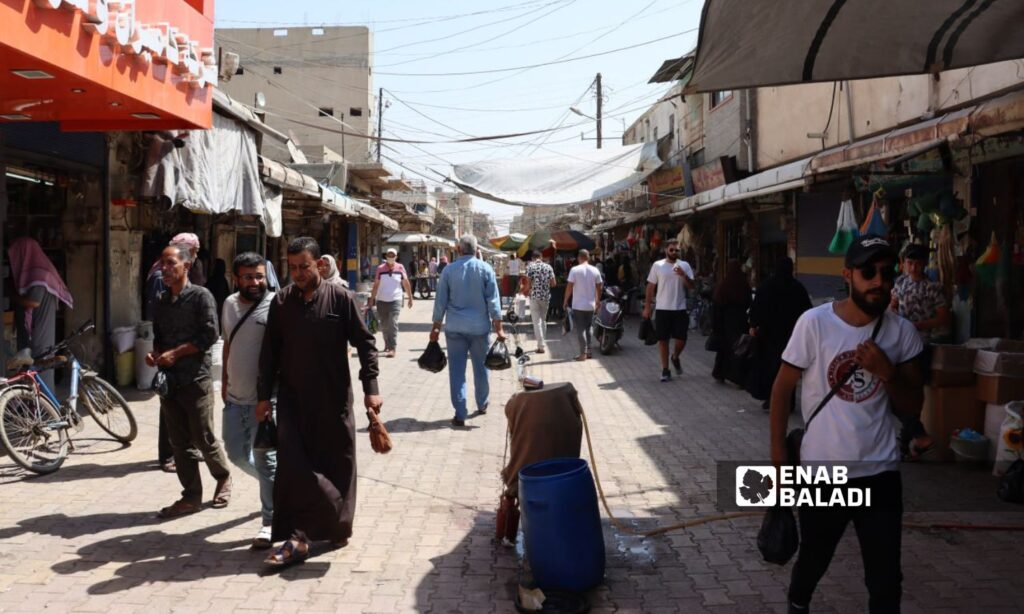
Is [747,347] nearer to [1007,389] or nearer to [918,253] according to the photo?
[918,253]

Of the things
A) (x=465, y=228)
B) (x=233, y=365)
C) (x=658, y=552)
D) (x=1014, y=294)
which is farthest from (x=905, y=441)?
(x=465, y=228)

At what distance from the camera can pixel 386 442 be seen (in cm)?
469

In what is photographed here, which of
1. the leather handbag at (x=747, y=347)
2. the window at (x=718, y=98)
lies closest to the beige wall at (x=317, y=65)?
the window at (x=718, y=98)

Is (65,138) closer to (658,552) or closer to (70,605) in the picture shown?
(70,605)

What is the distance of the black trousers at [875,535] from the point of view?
3084mm

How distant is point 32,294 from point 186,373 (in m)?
3.92

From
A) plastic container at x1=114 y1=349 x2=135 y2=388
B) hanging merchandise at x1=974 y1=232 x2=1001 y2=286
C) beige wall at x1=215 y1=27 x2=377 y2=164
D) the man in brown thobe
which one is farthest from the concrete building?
the man in brown thobe

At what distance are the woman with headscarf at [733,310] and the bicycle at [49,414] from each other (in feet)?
21.3

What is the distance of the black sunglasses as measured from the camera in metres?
3.10

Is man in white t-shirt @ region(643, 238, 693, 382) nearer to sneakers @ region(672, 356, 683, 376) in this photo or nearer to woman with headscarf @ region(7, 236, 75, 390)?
sneakers @ region(672, 356, 683, 376)

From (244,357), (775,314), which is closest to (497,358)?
(775,314)

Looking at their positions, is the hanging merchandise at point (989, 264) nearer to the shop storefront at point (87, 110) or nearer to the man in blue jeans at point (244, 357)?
the man in blue jeans at point (244, 357)

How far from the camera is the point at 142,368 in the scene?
982 cm

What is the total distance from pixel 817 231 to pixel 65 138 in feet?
34.3
